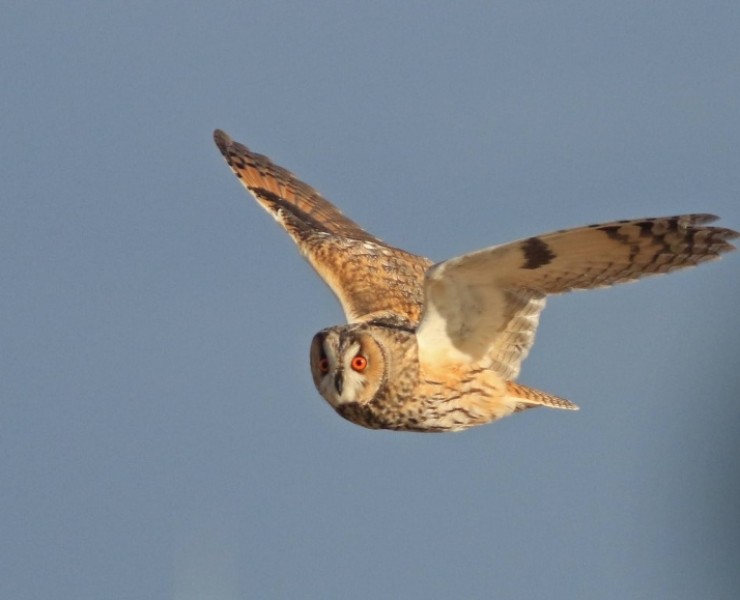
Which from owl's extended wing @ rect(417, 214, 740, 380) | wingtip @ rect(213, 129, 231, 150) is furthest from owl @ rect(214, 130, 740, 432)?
wingtip @ rect(213, 129, 231, 150)

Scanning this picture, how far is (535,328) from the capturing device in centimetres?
639

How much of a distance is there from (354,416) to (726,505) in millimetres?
1826

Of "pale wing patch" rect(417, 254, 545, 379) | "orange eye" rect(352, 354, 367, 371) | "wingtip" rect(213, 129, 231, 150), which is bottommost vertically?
"orange eye" rect(352, 354, 367, 371)

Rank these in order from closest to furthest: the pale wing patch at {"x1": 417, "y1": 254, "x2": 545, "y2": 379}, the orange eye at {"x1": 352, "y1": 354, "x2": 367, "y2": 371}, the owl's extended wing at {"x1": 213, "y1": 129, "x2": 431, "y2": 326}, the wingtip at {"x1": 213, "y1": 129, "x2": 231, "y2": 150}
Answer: the pale wing patch at {"x1": 417, "y1": 254, "x2": 545, "y2": 379}, the orange eye at {"x1": 352, "y1": 354, "x2": 367, "y2": 371}, the owl's extended wing at {"x1": 213, "y1": 129, "x2": 431, "y2": 326}, the wingtip at {"x1": 213, "y1": 129, "x2": 231, "y2": 150}

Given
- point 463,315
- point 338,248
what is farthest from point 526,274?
point 338,248

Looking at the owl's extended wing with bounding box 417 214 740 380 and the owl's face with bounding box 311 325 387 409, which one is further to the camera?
the owl's face with bounding box 311 325 387 409

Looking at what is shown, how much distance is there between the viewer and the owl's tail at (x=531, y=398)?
6723 millimetres

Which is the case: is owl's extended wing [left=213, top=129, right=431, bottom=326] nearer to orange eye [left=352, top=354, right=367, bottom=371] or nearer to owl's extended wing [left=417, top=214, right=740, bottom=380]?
owl's extended wing [left=417, top=214, right=740, bottom=380]

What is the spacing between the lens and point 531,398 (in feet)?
22.3

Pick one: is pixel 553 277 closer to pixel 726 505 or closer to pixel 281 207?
pixel 726 505

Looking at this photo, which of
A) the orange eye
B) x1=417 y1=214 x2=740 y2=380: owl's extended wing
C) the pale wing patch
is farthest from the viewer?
the orange eye

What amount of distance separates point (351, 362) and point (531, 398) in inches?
44.3

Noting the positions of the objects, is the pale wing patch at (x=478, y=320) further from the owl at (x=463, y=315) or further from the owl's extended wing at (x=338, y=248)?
the owl's extended wing at (x=338, y=248)

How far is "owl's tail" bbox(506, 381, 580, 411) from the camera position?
6.72m
